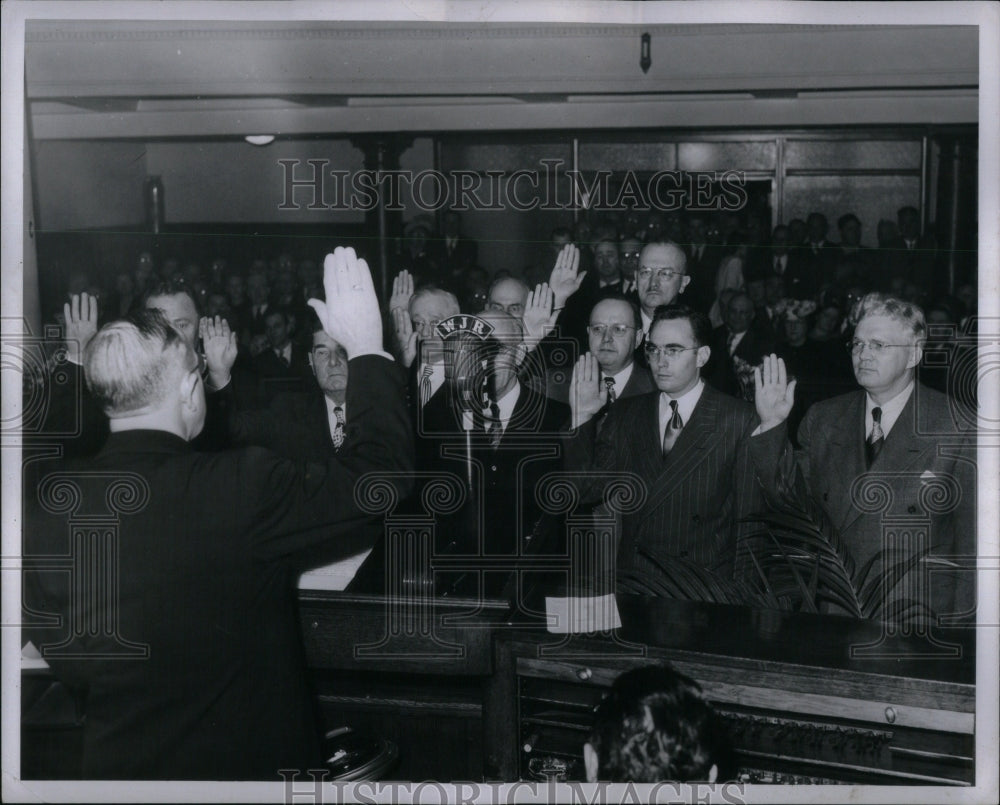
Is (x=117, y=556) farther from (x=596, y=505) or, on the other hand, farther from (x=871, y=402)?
(x=871, y=402)

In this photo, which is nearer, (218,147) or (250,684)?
(250,684)

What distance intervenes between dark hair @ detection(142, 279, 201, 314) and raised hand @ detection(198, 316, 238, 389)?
6 cm

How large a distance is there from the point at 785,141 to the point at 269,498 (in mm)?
3384

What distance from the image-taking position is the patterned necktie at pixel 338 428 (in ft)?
8.23

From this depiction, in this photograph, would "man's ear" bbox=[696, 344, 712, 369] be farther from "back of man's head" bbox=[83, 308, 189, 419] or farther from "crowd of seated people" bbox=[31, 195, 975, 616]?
"back of man's head" bbox=[83, 308, 189, 419]

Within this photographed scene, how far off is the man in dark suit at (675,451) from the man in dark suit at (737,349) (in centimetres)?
5

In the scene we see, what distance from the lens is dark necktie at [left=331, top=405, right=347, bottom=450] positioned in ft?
8.23

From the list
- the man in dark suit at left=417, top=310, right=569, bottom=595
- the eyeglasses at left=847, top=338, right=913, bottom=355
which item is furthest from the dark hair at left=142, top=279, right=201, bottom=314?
the eyeglasses at left=847, top=338, right=913, bottom=355

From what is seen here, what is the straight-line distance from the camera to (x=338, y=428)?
257 centimetres

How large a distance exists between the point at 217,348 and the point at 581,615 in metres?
1.15

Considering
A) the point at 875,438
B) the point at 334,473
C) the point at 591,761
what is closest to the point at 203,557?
the point at 334,473

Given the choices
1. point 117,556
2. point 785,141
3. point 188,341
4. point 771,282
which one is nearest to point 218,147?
point 188,341

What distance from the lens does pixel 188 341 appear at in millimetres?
2414

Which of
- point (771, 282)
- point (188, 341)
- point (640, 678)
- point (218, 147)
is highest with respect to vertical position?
point (218, 147)
